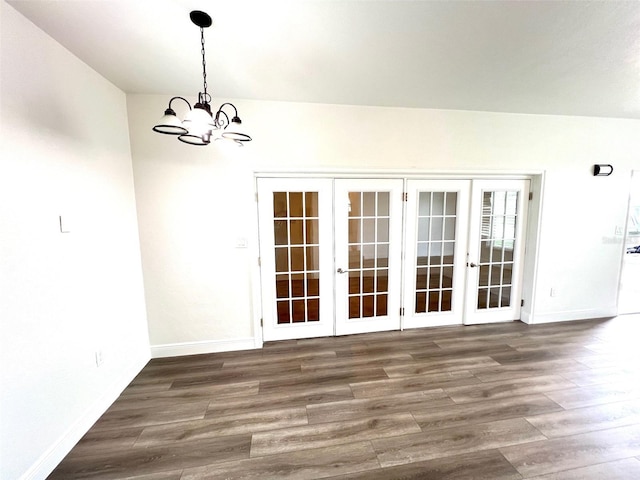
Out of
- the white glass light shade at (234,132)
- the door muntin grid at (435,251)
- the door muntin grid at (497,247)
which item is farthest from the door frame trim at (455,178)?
the white glass light shade at (234,132)

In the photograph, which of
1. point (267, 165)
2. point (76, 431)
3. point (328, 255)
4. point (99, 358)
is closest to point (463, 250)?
point (328, 255)

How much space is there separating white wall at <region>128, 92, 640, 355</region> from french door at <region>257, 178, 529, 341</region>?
239 mm

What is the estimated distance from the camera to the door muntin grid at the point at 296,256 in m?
3.12

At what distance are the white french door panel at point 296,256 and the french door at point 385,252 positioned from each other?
0.04ft

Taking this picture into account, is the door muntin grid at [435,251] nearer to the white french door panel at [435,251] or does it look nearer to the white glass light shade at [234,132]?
the white french door panel at [435,251]

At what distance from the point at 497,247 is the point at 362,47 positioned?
3.09 m

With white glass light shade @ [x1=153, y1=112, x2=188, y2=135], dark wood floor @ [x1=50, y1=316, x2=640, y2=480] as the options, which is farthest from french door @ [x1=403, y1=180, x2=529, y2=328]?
white glass light shade @ [x1=153, y1=112, x2=188, y2=135]

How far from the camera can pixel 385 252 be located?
3.41 m

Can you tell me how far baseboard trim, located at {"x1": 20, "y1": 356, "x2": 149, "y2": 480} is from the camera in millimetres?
1607

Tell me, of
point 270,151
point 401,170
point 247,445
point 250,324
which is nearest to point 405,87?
point 401,170

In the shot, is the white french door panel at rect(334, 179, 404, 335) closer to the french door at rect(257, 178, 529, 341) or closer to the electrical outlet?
the french door at rect(257, 178, 529, 341)

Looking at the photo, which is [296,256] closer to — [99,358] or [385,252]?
[385,252]

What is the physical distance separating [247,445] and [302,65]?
285 cm

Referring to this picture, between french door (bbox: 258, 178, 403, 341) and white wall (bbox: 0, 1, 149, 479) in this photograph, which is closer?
white wall (bbox: 0, 1, 149, 479)
